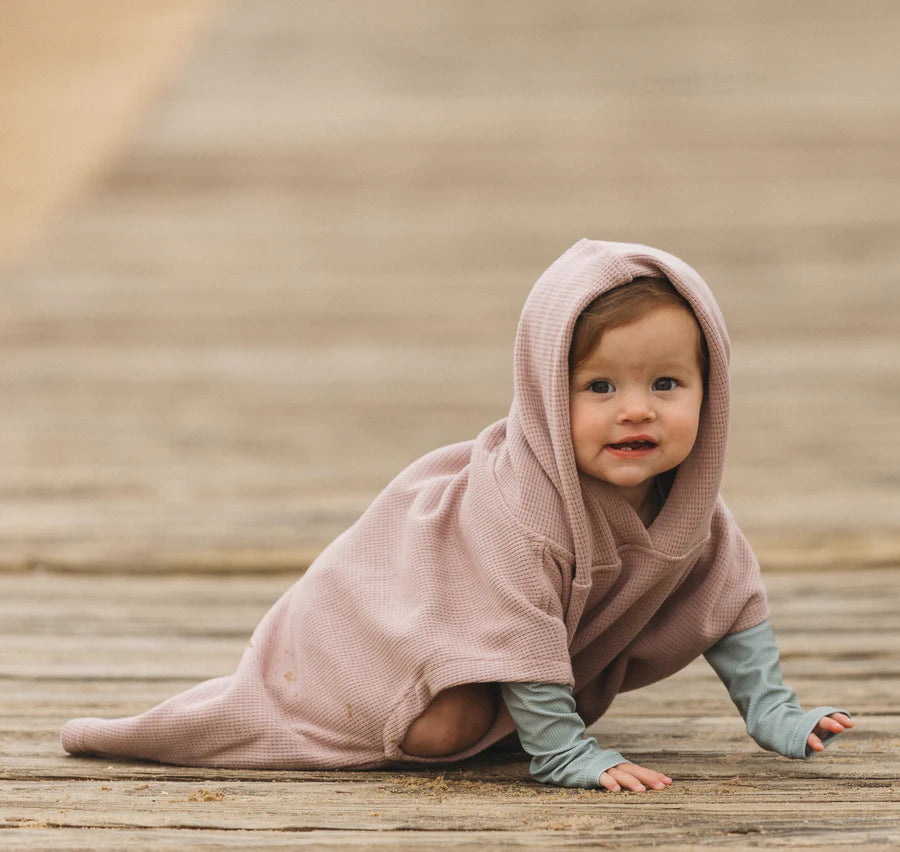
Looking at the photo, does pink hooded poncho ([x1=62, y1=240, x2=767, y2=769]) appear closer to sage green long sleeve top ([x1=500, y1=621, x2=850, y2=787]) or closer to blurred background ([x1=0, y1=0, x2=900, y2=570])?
sage green long sleeve top ([x1=500, y1=621, x2=850, y2=787])

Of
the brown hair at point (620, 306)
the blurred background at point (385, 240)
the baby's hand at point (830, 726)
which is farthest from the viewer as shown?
the blurred background at point (385, 240)

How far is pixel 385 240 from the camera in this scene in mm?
8102

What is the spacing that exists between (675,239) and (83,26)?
30.6 ft

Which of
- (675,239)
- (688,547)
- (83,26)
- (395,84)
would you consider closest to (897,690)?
(688,547)

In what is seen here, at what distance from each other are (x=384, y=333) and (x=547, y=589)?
454 cm

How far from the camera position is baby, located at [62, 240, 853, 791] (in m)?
2.16

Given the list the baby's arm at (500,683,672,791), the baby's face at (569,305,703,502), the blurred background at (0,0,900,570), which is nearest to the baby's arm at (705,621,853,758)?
the baby's arm at (500,683,672,791)

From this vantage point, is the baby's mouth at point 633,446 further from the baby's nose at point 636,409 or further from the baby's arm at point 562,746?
the baby's arm at point 562,746

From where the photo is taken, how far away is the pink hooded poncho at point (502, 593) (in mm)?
2182

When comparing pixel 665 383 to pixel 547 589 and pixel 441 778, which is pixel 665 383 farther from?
pixel 441 778

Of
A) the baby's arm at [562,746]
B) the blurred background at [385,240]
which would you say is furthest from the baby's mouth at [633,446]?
the blurred background at [385,240]

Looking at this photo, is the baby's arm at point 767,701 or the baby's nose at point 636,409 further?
the baby's arm at point 767,701

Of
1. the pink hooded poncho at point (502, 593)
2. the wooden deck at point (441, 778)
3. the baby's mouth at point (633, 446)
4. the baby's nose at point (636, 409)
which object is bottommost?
the wooden deck at point (441, 778)

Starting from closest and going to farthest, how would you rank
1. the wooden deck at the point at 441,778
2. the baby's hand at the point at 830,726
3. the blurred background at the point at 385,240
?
the wooden deck at the point at 441,778, the baby's hand at the point at 830,726, the blurred background at the point at 385,240
